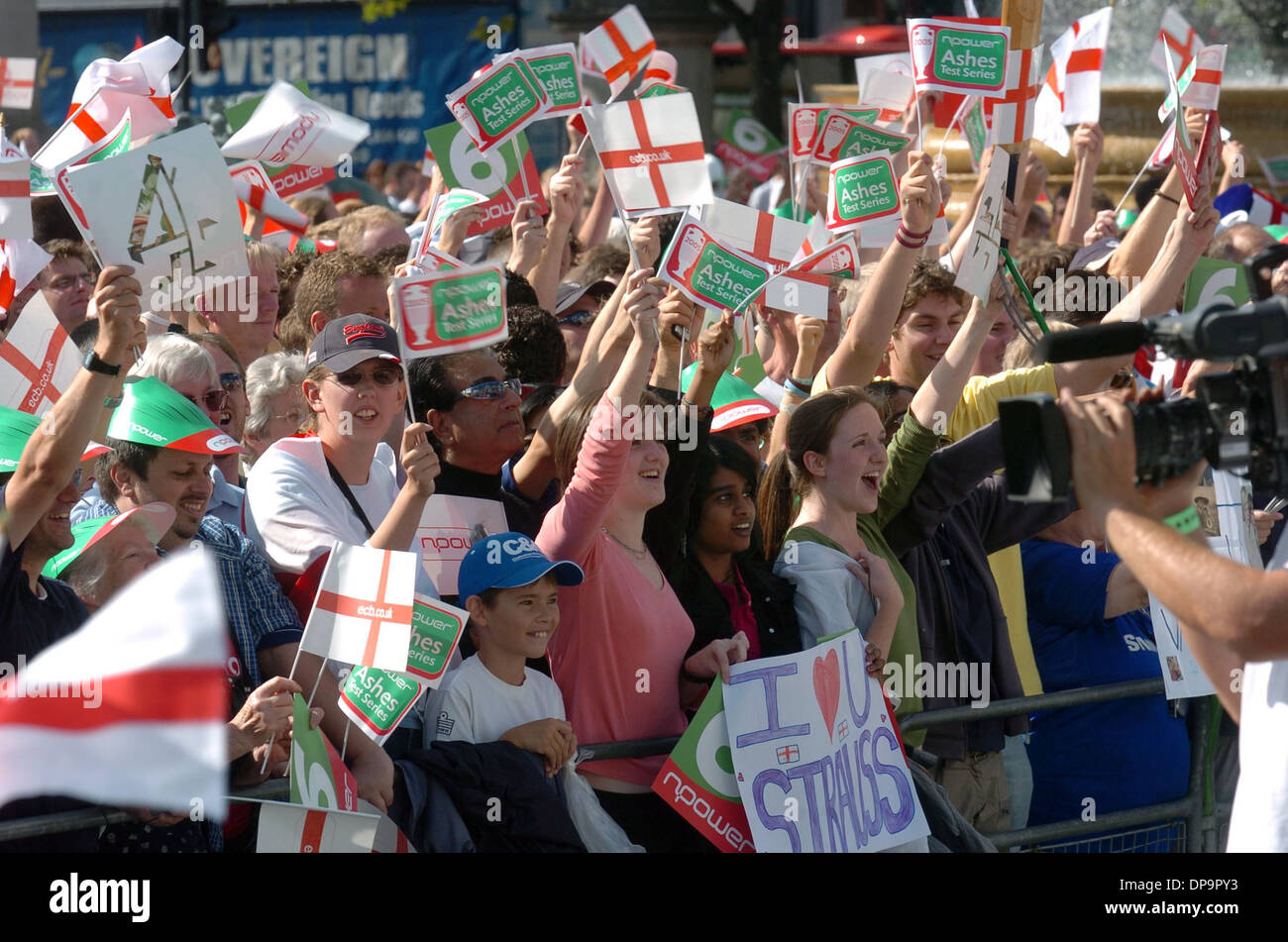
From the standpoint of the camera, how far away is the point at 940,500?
526 cm

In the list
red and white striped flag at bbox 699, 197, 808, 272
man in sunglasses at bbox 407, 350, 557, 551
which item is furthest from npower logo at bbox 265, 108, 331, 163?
man in sunglasses at bbox 407, 350, 557, 551

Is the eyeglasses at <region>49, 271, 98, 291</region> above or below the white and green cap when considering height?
above

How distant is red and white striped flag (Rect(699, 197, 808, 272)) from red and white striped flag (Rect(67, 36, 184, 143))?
73.8 inches

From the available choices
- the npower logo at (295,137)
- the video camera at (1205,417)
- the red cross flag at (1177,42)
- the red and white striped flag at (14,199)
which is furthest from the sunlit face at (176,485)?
the red cross flag at (1177,42)

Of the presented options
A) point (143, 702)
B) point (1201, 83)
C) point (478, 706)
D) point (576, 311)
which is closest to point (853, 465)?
point (478, 706)

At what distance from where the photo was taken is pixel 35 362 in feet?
16.0

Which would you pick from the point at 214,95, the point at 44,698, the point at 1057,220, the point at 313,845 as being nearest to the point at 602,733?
the point at 313,845

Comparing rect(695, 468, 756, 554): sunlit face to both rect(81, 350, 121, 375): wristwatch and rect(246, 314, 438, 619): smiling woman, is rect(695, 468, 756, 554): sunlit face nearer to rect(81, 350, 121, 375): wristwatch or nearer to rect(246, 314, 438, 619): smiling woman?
rect(246, 314, 438, 619): smiling woman

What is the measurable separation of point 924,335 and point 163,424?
8.96 ft

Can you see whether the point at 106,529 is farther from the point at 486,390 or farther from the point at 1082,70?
the point at 1082,70

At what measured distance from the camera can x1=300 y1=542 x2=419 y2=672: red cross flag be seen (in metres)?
4.14

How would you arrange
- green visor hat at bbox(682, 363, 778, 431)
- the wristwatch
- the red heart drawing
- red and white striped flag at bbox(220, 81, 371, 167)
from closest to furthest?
the wristwatch, the red heart drawing, green visor hat at bbox(682, 363, 778, 431), red and white striped flag at bbox(220, 81, 371, 167)

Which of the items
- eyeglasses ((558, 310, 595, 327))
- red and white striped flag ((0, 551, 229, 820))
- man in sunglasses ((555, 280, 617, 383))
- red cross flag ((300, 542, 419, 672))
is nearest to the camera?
red and white striped flag ((0, 551, 229, 820))

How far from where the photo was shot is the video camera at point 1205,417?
113 inches
